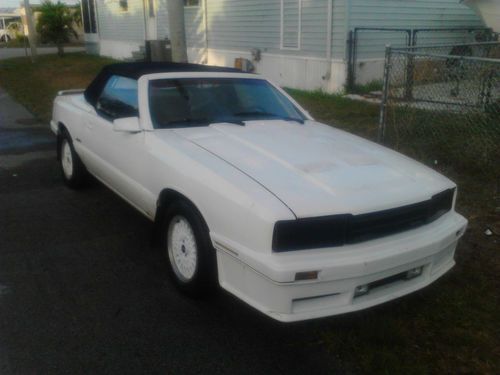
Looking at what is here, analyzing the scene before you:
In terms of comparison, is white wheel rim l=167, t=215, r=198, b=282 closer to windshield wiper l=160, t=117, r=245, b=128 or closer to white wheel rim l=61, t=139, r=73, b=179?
windshield wiper l=160, t=117, r=245, b=128

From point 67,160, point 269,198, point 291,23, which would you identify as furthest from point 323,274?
point 291,23

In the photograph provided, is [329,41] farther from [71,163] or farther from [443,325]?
[443,325]

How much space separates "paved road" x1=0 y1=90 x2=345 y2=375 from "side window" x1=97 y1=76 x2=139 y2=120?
1035 mm

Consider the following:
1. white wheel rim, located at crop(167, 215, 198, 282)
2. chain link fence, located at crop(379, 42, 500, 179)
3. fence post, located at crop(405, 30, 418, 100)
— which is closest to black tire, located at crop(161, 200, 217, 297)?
white wheel rim, located at crop(167, 215, 198, 282)

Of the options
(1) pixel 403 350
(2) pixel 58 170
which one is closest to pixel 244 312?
(1) pixel 403 350

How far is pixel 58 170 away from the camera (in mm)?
6863

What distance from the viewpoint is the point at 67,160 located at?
5996 millimetres

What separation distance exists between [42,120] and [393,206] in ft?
30.1

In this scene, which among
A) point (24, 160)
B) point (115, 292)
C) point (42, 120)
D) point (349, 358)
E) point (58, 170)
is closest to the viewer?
point (349, 358)

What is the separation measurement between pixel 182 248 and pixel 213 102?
4.82ft

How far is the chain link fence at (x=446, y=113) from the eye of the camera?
621cm

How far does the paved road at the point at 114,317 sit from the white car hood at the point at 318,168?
86cm

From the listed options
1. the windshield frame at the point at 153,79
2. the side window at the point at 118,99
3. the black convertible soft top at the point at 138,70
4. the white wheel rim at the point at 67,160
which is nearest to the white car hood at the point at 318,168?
the windshield frame at the point at 153,79

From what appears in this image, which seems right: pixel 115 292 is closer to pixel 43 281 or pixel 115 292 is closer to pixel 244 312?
pixel 43 281
